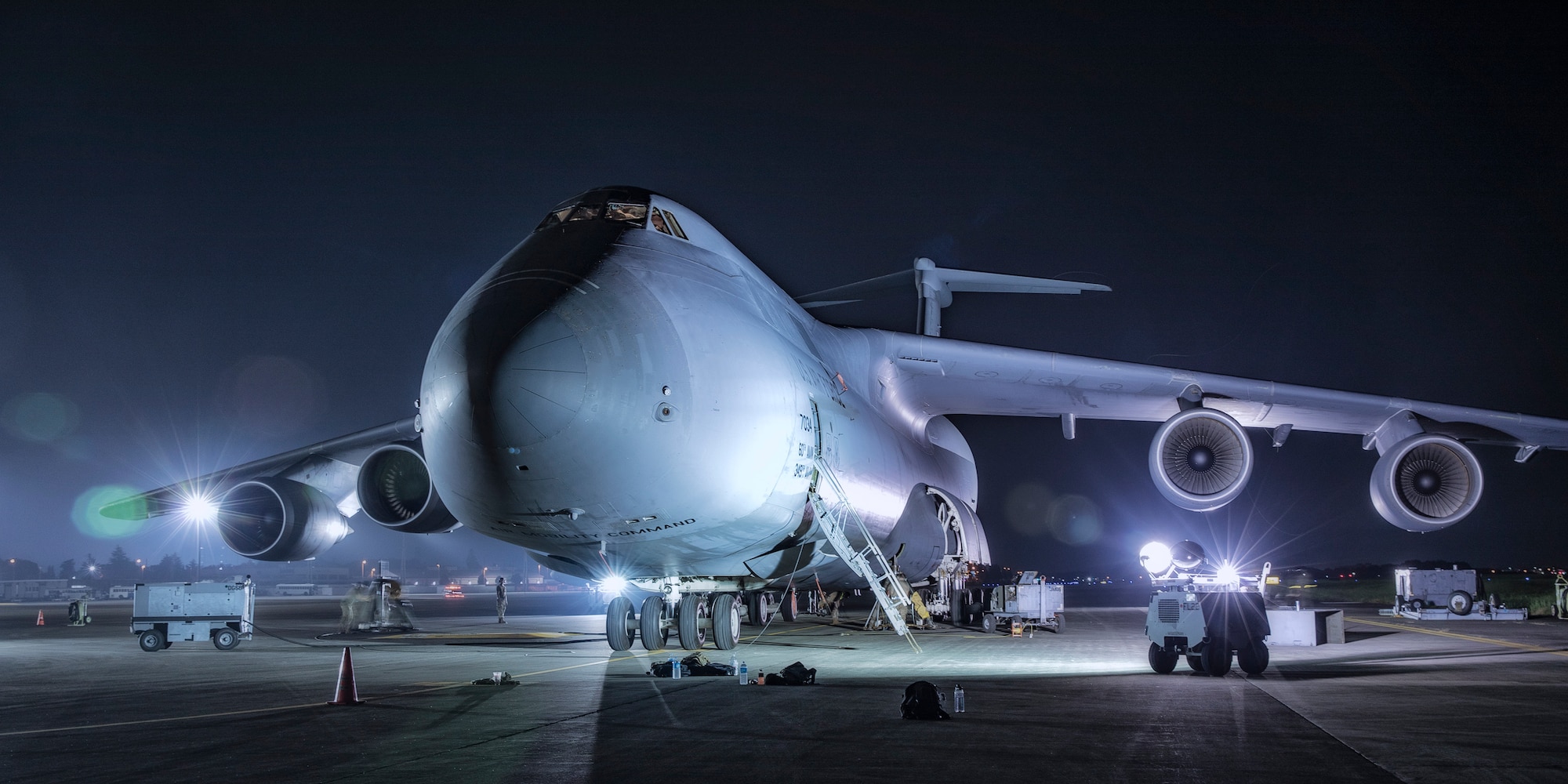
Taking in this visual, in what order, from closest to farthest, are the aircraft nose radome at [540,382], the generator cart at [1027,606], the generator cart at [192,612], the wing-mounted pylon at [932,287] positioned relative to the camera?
the aircraft nose radome at [540,382] → the generator cart at [192,612] → the generator cart at [1027,606] → the wing-mounted pylon at [932,287]

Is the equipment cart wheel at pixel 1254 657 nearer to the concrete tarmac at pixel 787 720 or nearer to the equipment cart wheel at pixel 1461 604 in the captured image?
the concrete tarmac at pixel 787 720

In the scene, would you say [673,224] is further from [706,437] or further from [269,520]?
[269,520]

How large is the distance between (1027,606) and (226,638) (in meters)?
13.4

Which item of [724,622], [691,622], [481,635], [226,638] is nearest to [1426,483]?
[724,622]

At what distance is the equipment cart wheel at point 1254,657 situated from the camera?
11.0 m

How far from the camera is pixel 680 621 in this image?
13.5m

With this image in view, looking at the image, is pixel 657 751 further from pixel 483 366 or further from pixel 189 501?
pixel 189 501

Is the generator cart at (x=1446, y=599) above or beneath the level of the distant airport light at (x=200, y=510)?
beneath

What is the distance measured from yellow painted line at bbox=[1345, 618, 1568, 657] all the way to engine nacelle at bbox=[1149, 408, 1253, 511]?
4.41 m

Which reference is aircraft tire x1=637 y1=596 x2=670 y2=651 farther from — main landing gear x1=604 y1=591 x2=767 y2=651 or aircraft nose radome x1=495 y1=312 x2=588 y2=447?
aircraft nose radome x1=495 y1=312 x2=588 y2=447

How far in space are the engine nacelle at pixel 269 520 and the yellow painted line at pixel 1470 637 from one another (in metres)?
17.8

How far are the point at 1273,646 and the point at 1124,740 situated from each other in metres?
10.5

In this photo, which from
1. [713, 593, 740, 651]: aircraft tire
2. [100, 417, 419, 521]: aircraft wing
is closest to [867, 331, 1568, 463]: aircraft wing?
[713, 593, 740, 651]: aircraft tire

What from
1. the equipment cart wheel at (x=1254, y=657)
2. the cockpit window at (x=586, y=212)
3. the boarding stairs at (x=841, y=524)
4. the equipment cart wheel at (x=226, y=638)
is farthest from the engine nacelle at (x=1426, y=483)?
the equipment cart wheel at (x=226, y=638)
